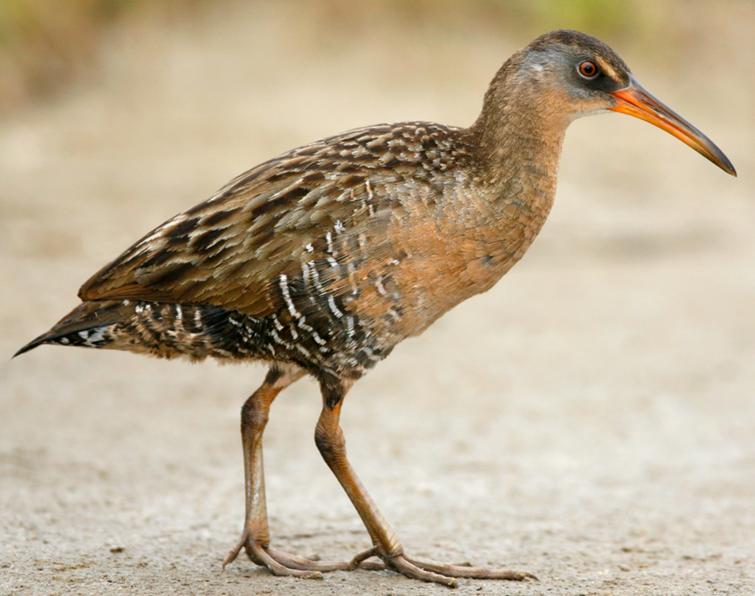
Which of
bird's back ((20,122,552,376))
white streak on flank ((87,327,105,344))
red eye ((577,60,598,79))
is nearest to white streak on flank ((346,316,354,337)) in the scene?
bird's back ((20,122,552,376))

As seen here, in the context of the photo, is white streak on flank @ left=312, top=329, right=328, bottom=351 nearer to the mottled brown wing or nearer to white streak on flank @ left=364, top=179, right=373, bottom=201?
the mottled brown wing

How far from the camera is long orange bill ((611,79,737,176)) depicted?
16.9 ft

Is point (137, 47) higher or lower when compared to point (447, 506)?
higher

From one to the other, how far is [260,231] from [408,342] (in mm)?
4776

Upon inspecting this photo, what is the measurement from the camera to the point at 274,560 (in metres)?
5.34

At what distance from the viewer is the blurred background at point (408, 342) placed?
6031mm

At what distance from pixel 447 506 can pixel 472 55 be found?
820 centimetres

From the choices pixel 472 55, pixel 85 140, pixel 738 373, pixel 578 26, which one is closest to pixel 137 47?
pixel 85 140

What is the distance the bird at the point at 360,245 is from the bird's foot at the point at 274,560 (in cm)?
5

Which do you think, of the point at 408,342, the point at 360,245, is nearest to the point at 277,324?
the point at 360,245

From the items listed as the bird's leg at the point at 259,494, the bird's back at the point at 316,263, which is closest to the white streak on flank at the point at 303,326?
→ the bird's back at the point at 316,263

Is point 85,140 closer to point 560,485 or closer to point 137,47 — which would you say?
point 137,47

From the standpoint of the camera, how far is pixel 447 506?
265 inches

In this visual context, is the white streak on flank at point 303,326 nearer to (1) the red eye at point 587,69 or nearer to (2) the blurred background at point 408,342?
(2) the blurred background at point 408,342
